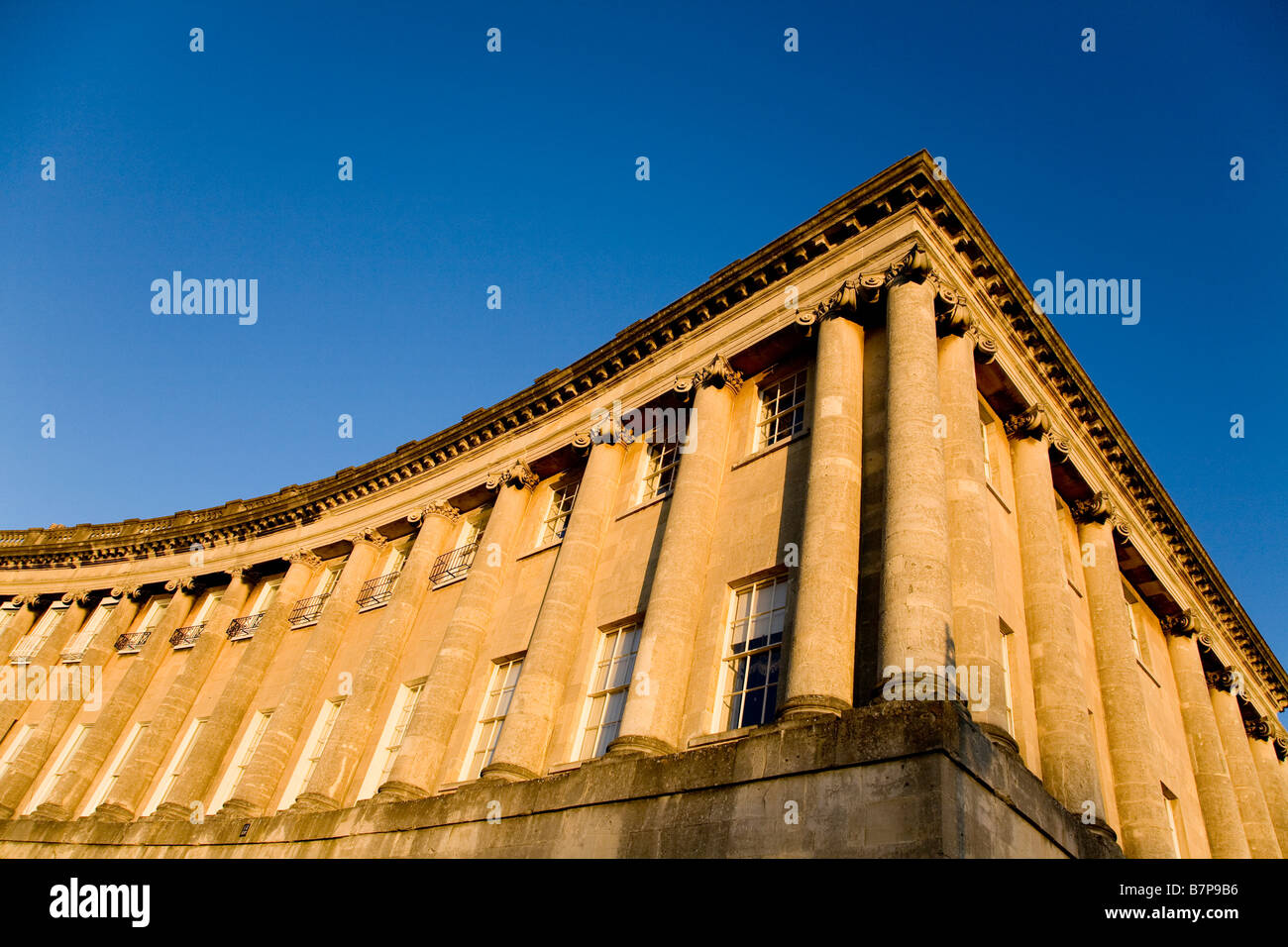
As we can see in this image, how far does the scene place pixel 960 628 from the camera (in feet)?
40.2

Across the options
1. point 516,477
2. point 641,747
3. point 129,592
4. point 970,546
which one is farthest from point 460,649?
point 129,592

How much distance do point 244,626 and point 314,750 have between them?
8.20 meters

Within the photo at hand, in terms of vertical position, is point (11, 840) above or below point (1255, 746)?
below

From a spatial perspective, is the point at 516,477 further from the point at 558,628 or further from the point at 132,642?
the point at 132,642

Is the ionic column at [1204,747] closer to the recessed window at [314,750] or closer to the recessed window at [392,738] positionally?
the recessed window at [392,738]

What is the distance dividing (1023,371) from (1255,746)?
1990 centimetres

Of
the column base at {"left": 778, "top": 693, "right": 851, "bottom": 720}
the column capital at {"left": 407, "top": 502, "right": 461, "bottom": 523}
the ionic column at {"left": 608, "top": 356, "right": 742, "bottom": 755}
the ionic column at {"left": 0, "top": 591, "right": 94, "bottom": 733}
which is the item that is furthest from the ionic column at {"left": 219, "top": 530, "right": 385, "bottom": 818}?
the column base at {"left": 778, "top": 693, "right": 851, "bottom": 720}

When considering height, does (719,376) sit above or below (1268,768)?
above

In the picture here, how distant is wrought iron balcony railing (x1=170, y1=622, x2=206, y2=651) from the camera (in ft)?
93.7

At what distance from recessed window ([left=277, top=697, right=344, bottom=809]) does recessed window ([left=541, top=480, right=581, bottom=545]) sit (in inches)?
274

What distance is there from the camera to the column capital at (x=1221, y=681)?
85.8ft

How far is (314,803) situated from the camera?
1856 centimetres
